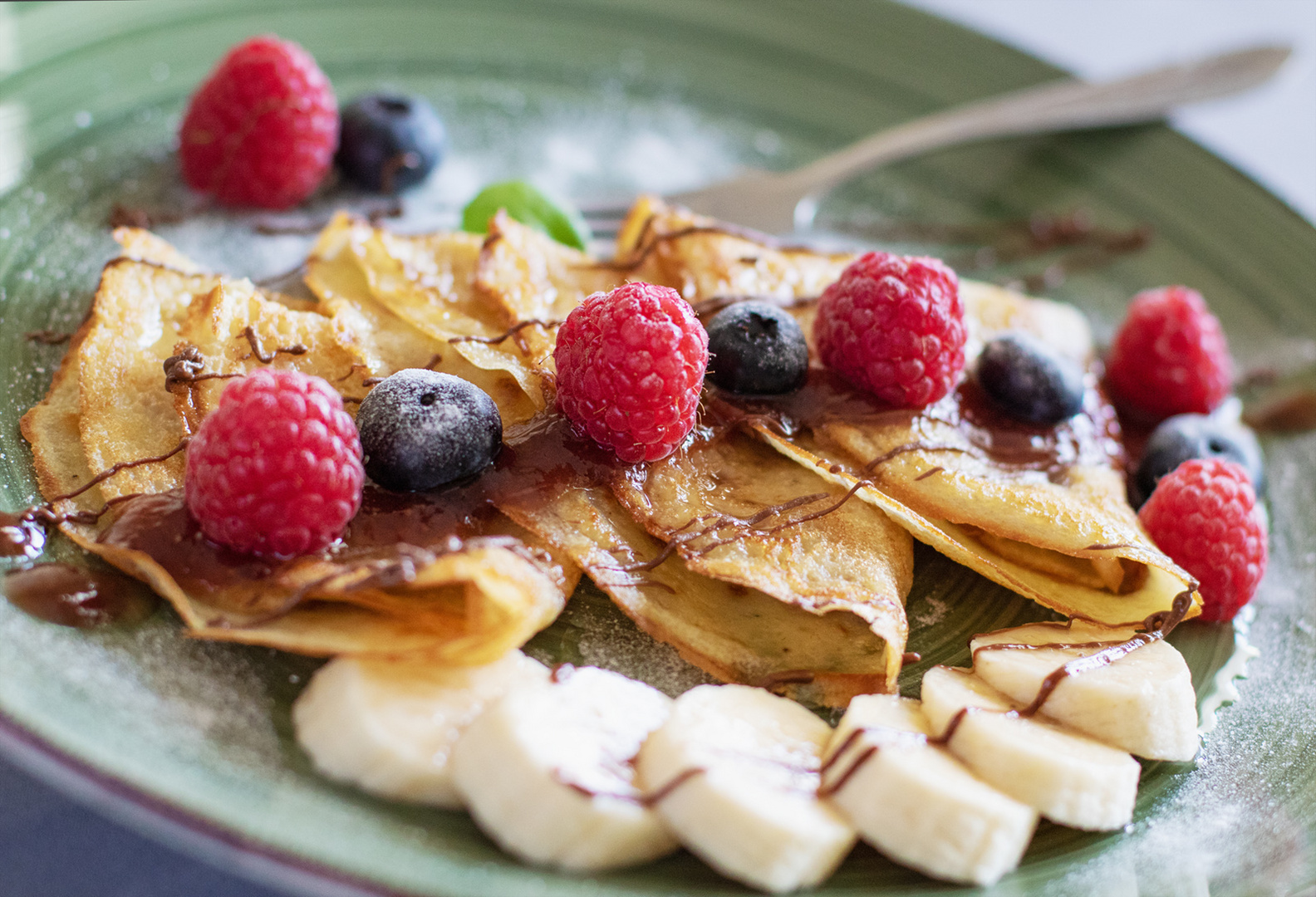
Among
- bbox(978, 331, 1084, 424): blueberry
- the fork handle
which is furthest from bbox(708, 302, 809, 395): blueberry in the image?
the fork handle

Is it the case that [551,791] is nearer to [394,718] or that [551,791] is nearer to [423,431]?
[394,718]

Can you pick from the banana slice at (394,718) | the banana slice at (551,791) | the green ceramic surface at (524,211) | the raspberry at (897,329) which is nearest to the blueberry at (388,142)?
the green ceramic surface at (524,211)

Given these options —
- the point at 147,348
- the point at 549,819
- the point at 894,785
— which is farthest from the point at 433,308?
the point at 894,785

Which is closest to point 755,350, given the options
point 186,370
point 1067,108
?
point 186,370

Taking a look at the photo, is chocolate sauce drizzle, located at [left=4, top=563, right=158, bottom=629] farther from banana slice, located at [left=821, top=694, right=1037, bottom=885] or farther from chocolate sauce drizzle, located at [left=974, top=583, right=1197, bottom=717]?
chocolate sauce drizzle, located at [left=974, top=583, right=1197, bottom=717]

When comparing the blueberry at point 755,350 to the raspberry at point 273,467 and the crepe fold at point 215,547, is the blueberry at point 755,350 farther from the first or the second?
the raspberry at point 273,467

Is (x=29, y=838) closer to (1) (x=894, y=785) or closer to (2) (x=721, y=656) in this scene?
(2) (x=721, y=656)
